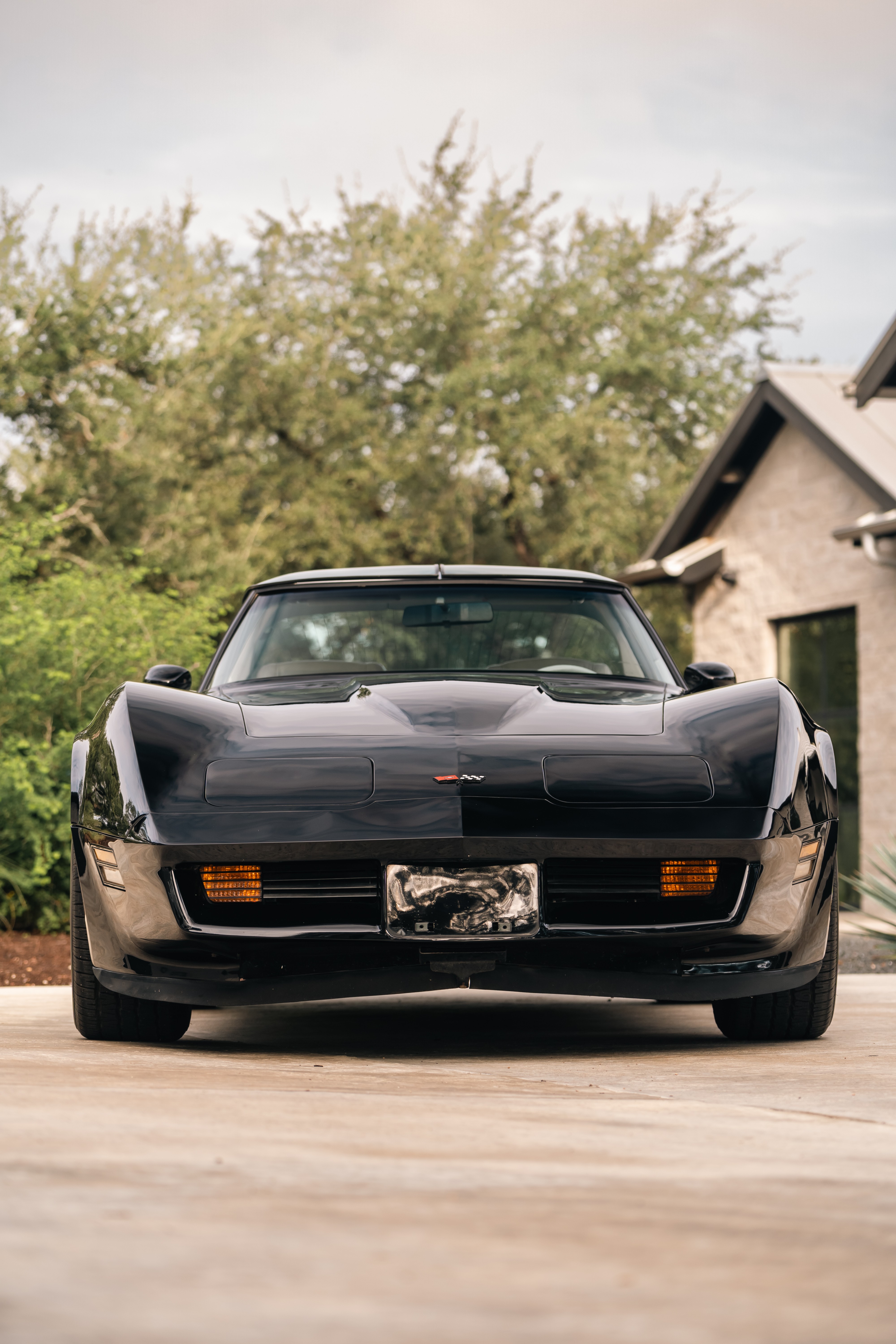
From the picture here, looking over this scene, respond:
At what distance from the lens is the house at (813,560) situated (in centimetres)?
1427

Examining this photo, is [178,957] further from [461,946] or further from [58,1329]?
[58,1329]

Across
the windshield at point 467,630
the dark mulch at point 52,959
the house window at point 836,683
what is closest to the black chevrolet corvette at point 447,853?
the windshield at point 467,630

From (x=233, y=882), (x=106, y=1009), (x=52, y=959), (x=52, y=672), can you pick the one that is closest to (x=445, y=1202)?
(x=233, y=882)

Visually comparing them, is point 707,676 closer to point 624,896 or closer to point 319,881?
point 624,896

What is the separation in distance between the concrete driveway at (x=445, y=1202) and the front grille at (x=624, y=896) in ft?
1.15

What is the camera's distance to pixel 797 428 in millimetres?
15867

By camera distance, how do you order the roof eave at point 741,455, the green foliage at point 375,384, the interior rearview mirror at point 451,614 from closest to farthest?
the interior rearview mirror at point 451,614 < the roof eave at point 741,455 < the green foliage at point 375,384

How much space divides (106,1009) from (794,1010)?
184 cm

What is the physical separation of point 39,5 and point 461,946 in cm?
2154

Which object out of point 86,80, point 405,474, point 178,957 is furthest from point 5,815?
point 86,80

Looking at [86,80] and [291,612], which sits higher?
[86,80]

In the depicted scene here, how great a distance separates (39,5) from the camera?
21.9 m

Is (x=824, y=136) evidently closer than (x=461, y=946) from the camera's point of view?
No

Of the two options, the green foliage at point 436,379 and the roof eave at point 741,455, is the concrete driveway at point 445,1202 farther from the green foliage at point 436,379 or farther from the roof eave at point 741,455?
the green foliage at point 436,379
